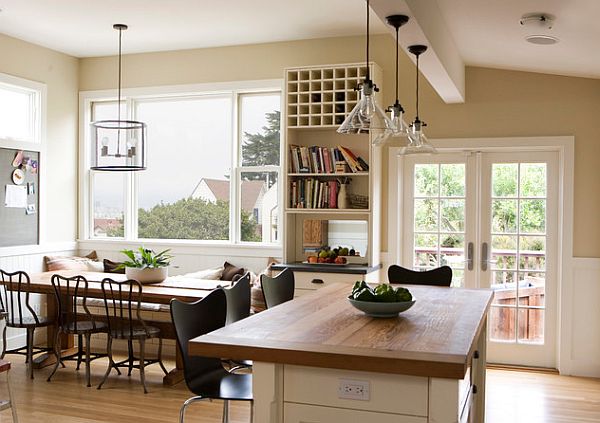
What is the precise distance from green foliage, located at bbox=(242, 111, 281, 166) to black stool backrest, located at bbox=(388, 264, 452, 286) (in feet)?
7.19

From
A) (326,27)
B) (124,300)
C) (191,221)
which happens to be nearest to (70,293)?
(124,300)

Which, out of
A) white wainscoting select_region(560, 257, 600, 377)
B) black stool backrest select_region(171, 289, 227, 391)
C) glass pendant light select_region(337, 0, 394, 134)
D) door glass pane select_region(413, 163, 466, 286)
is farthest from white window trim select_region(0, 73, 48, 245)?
white wainscoting select_region(560, 257, 600, 377)

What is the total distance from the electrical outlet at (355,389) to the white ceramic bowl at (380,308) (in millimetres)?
673

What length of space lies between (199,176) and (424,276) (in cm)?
293

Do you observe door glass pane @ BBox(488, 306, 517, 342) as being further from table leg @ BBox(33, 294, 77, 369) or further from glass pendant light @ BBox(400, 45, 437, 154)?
table leg @ BBox(33, 294, 77, 369)

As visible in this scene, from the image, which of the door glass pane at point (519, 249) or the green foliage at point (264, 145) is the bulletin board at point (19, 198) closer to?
the green foliage at point (264, 145)

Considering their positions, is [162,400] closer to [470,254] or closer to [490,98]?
[470,254]

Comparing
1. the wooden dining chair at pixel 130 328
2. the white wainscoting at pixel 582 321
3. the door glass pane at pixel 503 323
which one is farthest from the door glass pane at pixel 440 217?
the wooden dining chair at pixel 130 328

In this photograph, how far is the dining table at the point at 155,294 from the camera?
16.7ft

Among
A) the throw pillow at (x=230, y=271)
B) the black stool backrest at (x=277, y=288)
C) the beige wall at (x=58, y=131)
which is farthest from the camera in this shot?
the beige wall at (x=58, y=131)

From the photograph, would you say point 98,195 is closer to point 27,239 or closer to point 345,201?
point 27,239

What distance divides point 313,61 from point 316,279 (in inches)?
82.1

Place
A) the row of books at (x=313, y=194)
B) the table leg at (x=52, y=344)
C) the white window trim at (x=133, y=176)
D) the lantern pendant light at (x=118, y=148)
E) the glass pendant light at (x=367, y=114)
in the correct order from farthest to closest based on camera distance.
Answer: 1. the white window trim at (x=133, y=176)
2. the row of books at (x=313, y=194)
3. the table leg at (x=52, y=344)
4. the lantern pendant light at (x=118, y=148)
5. the glass pendant light at (x=367, y=114)

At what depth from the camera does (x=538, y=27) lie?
4.05 metres
